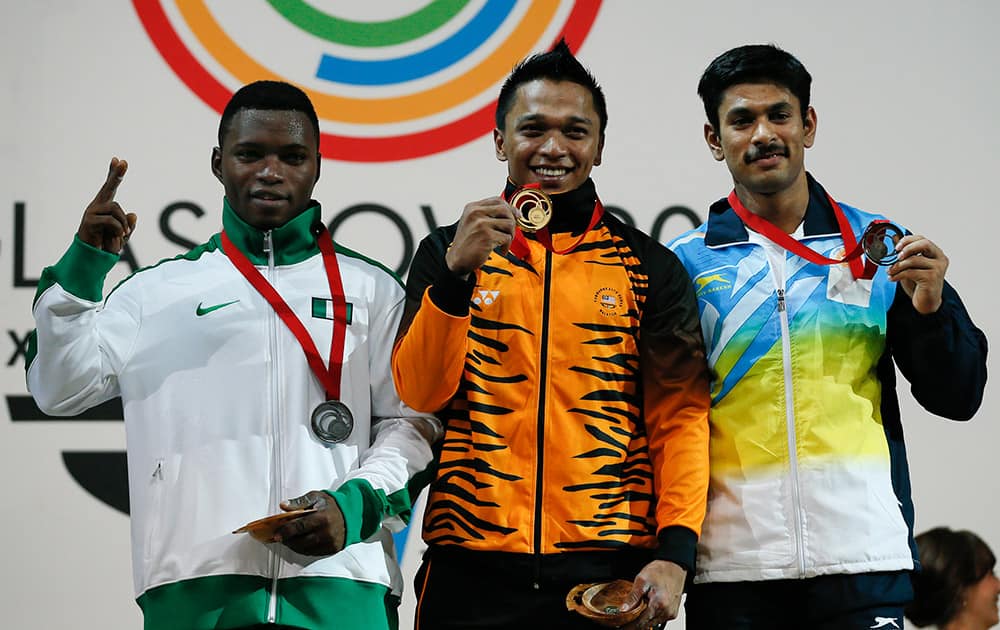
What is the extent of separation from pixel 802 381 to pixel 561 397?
15.8 inches

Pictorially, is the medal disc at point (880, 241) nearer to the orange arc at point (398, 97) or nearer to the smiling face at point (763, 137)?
the smiling face at point (763, 137)

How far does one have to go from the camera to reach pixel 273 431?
1895 millimetres

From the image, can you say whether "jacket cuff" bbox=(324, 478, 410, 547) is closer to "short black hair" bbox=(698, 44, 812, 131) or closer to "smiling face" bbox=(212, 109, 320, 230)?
"smiling face" bbox=(212, 109, 320, 230)

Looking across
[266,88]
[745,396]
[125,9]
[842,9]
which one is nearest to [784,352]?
[745,396]

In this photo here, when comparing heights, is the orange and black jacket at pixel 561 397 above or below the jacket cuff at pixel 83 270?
below

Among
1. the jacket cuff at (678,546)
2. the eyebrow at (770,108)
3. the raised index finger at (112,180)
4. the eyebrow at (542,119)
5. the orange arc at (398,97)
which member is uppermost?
the orange arc at (398,97)

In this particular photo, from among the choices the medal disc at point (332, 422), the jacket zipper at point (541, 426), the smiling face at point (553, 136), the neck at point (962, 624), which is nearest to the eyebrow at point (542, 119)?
the smiling face at point (553, 136)

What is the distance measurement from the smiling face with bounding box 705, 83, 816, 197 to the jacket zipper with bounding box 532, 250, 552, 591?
15.7 inches

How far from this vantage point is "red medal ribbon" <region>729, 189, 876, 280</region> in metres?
2.00

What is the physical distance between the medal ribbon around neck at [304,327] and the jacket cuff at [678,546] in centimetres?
58

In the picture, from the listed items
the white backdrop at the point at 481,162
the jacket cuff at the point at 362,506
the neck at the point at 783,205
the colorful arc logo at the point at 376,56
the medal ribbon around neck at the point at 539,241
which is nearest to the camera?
the jacket cuff at the point at 362,506

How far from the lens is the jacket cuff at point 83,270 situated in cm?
183

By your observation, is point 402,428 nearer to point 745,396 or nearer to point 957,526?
point 745,396

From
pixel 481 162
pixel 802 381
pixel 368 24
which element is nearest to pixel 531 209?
pixel 802 381
